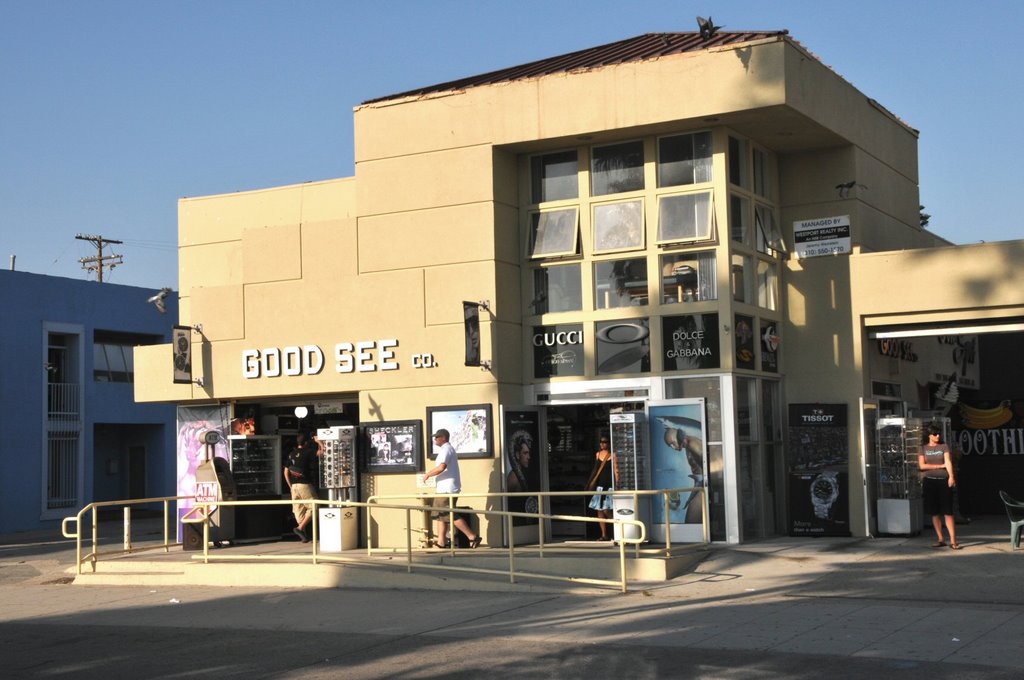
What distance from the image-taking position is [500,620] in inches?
516

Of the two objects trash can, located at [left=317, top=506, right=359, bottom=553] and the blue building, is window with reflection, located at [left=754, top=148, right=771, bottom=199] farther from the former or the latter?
the blue building

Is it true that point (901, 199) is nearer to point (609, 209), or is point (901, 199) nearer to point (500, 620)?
point (609, 209)

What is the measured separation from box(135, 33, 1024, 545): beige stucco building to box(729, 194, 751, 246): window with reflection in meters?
0.05

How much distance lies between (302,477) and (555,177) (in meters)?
6.50

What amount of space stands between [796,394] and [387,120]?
8.19m

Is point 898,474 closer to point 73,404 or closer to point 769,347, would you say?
point 769,347

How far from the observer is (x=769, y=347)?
1980cm

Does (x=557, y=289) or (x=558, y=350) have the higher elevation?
(x=557, y=289)

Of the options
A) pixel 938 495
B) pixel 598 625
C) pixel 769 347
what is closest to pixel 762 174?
pixel 769 347

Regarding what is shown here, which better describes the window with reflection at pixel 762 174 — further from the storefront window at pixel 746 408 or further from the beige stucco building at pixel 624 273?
the storefront window at pixel 746 408

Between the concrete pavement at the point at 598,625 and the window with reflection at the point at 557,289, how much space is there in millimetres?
4687

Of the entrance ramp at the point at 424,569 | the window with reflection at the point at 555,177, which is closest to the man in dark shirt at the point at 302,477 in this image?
the entrance ramp at the point at 424,569

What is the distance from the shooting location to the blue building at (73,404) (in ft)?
113

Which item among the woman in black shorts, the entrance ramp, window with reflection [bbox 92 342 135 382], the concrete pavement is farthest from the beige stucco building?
window with reflection [bbox 92 342 135 382]
